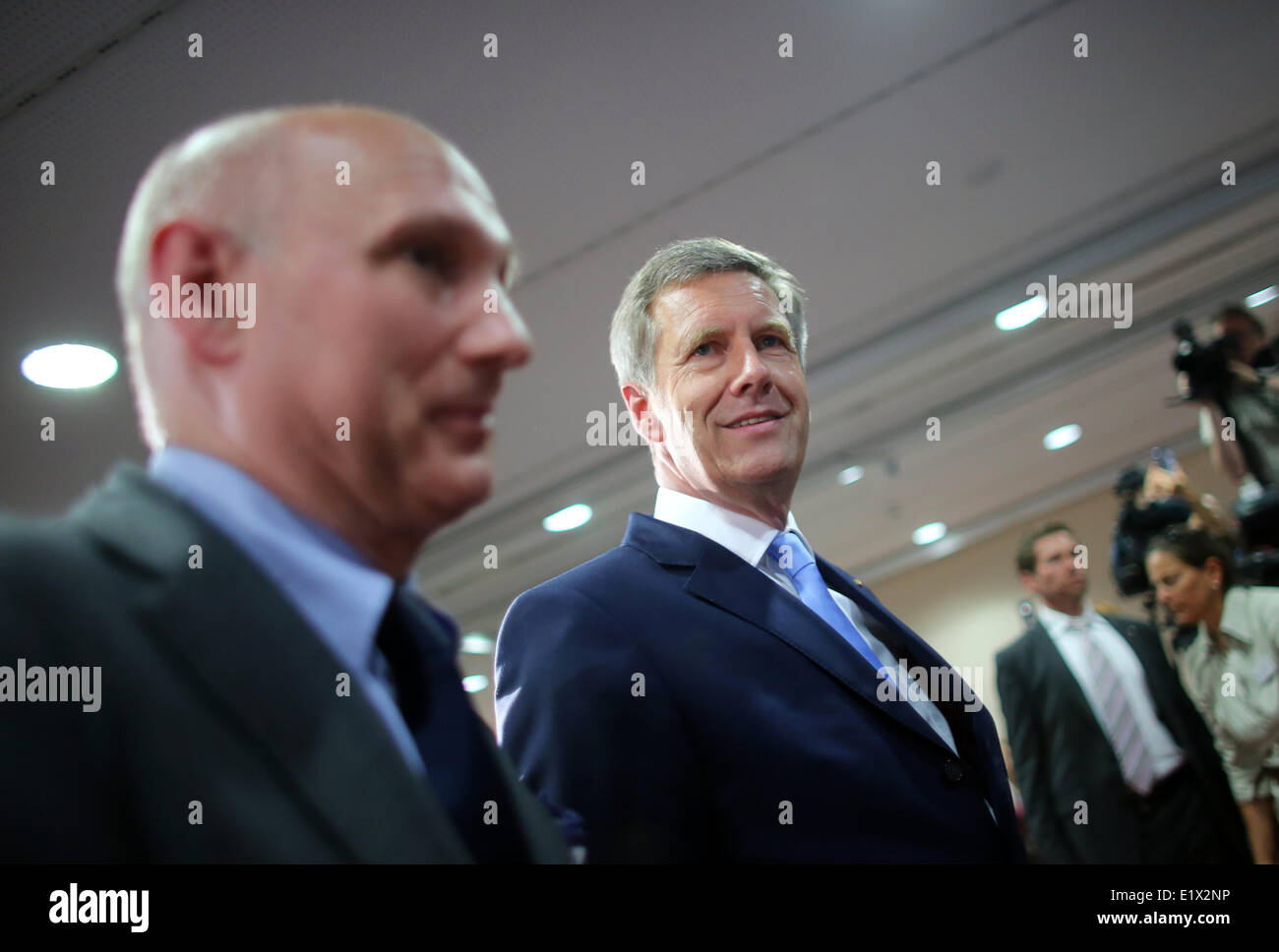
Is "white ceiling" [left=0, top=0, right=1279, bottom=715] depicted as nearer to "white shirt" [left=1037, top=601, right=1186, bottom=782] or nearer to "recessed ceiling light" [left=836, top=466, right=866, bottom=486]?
"recessed ceiling light" [left=836, top=466, right=866, bottom=486]

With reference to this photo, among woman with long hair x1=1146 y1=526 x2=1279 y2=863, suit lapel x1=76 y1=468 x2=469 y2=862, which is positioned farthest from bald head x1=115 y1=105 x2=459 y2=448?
woman with long hair x1=1146 y1=526 x2=1279 y2=863

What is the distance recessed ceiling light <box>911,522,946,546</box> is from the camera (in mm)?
3549

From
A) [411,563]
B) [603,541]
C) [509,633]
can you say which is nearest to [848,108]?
[603,541]

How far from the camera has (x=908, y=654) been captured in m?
1.21

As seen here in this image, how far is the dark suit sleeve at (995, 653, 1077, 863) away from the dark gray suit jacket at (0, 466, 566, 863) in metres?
1.94

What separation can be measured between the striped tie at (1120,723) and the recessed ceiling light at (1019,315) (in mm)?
1225

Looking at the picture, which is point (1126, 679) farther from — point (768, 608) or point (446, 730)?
point (446, 730)

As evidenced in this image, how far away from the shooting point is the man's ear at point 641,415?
1241 mm

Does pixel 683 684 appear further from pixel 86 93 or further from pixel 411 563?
pixel 86 93

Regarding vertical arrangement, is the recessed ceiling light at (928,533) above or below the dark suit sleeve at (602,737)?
above

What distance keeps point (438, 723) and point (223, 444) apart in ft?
0.72

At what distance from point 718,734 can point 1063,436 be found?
3156 millimetres

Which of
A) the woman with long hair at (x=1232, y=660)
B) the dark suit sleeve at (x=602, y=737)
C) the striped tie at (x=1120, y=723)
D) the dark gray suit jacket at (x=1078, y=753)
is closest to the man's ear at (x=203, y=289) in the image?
the dark suit sleeve at (x=602, y=737)

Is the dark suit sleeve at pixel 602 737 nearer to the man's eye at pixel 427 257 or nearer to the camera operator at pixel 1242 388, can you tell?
the man's eye at pixel 427 257
